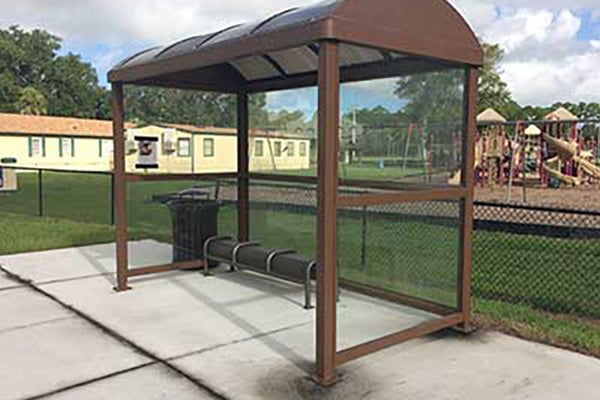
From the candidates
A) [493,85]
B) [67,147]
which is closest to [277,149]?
[67,147]

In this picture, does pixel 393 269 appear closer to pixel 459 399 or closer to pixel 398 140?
pixel 398 140

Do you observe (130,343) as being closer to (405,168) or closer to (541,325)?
(405,168)

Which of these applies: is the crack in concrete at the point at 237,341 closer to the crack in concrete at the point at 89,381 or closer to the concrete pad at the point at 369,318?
the crack in concrete at the point at 89,381

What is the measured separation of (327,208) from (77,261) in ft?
16.5

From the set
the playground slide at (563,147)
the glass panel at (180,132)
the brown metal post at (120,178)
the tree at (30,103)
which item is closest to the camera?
the brown metal post at (120,178)

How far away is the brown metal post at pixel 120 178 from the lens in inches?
225

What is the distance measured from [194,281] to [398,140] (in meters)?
2.94

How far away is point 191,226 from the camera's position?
22.4 ft

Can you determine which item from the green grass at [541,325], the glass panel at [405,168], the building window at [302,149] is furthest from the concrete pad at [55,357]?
the green grass at [541,325]

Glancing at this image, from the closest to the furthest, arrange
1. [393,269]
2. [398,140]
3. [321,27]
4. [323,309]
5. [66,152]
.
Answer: [321,27] → [323,309] → [398,140] → [393,269] → [66,152]

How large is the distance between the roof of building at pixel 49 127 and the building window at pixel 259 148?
122ft

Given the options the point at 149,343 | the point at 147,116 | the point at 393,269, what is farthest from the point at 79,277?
the point at 393,269

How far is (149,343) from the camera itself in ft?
14.3

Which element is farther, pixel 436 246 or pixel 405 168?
pixel 436 246
